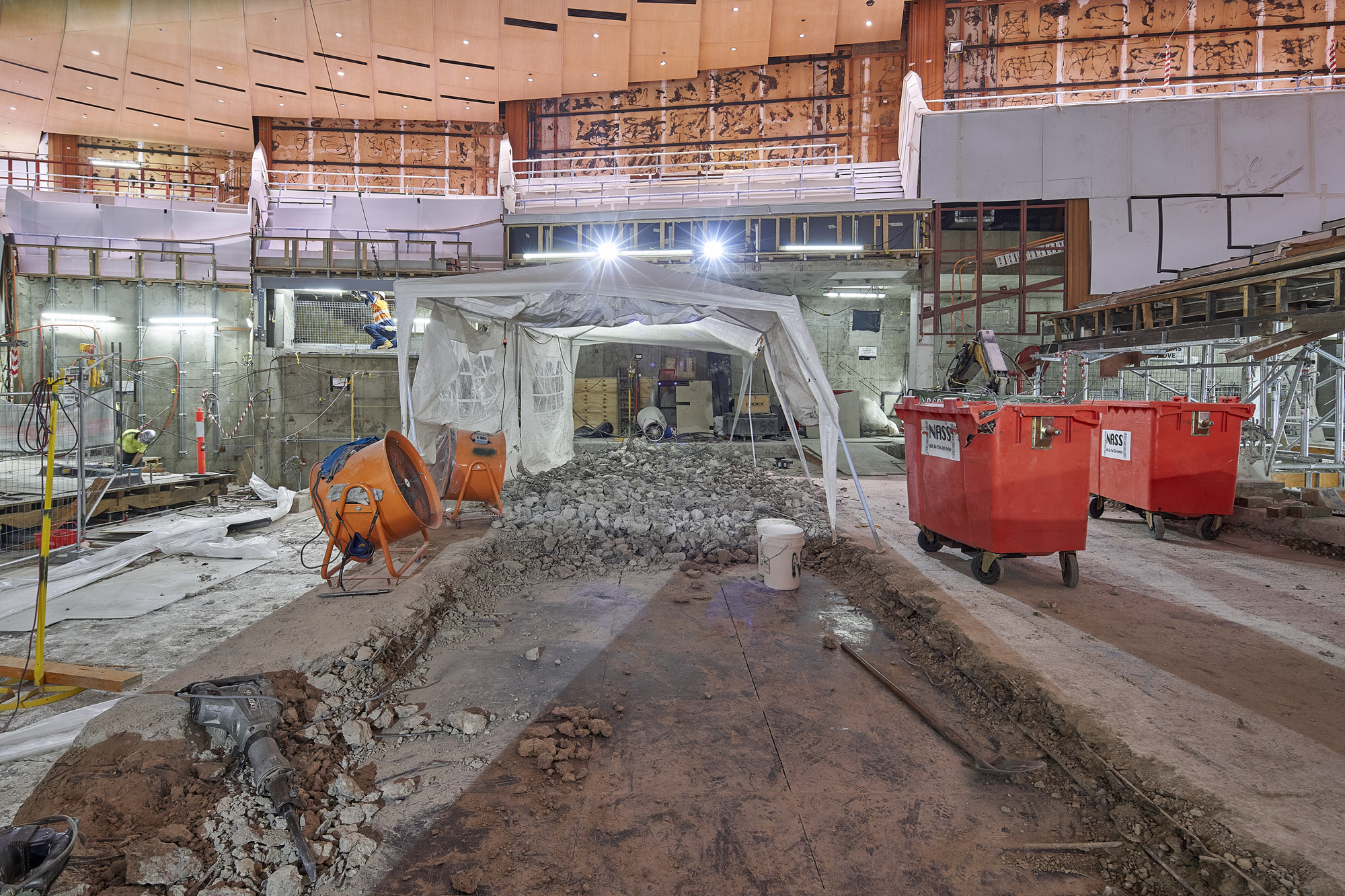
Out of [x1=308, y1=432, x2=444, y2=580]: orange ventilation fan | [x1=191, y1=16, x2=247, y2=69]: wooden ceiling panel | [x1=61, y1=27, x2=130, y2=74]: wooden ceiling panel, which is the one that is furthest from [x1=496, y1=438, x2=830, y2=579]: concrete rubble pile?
[x1=191, y1=16, x2=247, y2=69]: wooden ceiling panel

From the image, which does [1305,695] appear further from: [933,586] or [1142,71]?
[1142,71]

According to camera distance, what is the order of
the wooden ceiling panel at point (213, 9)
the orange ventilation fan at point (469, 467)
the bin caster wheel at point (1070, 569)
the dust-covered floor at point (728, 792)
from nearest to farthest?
1. the dust-covered floor at point (728, 792)
2. the bin caster wheel at point (1070, 569)
3. the orange ventilation fan at point (469, 467)
4. the wooden ceiling panel at point (213, 9)

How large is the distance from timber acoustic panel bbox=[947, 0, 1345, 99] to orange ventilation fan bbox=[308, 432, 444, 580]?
2197 centimetres

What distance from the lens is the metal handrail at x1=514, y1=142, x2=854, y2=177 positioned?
863 inches

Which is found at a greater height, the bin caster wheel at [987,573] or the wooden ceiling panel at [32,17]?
the wooden ceiling panel at [32,17]

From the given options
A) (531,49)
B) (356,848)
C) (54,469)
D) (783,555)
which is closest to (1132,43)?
(531,49)

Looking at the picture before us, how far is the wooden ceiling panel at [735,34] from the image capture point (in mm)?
19938

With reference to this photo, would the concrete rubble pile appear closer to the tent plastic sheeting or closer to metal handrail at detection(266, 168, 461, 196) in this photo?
the tent plastic sheeting

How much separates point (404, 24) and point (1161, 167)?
72.0 feet

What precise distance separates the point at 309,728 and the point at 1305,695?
17.5ft

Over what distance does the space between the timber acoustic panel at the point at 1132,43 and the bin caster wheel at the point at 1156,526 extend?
694 inches

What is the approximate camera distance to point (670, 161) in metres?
23.2

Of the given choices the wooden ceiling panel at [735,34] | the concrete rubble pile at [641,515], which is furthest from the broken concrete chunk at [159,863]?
the wooden ceiling panel at [735,34]

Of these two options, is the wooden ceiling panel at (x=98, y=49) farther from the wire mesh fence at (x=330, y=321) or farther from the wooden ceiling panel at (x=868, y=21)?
the wooden ceiling panel at (x=868, y=21)
